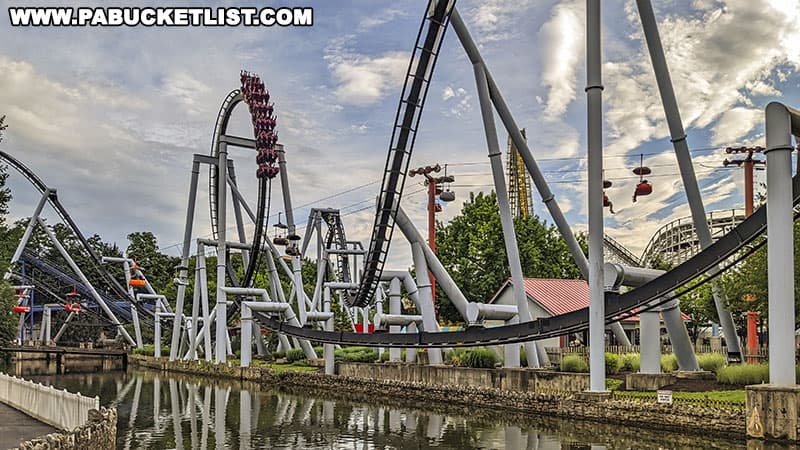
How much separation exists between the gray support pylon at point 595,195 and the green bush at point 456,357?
32.7 feet

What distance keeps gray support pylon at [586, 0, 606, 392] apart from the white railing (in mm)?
14197

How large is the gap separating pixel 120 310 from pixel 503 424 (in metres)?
60.4

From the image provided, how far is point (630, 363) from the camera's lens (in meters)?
31.1

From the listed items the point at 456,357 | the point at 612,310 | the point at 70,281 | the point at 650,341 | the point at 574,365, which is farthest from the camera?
the point at 70,281

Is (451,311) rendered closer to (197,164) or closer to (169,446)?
(197,164)

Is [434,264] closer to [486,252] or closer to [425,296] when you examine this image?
[425,296]

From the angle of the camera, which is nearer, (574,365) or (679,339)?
(679,339)

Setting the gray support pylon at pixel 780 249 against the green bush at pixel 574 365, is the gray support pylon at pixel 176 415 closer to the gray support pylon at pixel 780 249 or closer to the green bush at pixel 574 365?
the green bush at pixel 574 365

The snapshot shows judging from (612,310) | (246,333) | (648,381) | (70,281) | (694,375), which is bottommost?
(648,381)

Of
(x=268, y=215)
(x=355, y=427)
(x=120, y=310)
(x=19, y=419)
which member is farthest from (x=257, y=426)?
(x=120, y=310)

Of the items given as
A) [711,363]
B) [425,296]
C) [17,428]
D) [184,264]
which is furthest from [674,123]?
[184,264]

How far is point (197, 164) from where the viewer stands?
189 feet

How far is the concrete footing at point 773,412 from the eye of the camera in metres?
18.0

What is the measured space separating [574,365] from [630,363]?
266 centimetres
